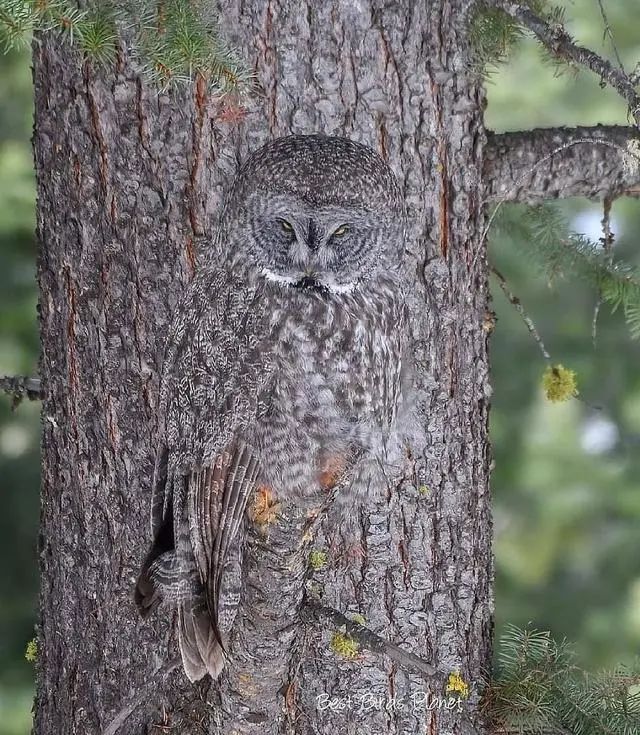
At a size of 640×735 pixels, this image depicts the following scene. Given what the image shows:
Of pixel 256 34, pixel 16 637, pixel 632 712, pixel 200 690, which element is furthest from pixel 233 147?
pixel 16 637

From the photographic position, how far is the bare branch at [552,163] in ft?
7.97

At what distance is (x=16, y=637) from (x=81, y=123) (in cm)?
281

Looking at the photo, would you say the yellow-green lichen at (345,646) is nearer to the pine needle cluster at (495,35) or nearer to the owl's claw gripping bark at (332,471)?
the owl's claw gripping bark at (332,471)

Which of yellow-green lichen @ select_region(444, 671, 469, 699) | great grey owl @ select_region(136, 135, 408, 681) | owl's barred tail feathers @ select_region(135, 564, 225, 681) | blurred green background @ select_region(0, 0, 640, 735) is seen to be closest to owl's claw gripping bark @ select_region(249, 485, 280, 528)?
great grey owl @ select_region(136, 135, 408, 681)

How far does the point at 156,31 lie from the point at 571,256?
1425 millimetres

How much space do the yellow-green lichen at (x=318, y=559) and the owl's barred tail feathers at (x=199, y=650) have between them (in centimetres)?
29

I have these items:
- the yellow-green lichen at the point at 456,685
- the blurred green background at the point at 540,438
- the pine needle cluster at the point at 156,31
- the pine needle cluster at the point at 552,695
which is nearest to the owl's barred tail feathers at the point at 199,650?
the yellow-green lichen at the point at 456,685

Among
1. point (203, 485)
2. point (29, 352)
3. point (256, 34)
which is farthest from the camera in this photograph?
point (29, 352)

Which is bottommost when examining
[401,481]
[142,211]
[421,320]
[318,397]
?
[401,481]

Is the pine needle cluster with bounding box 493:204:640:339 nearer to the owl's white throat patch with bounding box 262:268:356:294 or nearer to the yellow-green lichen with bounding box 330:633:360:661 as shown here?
the owl's white throat patch with bounding box 262:268:356:294

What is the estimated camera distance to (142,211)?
234cm

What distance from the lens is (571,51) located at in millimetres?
1786

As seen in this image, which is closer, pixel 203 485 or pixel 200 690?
pixel 203 485

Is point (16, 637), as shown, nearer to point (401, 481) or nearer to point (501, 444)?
point (501, 444)
